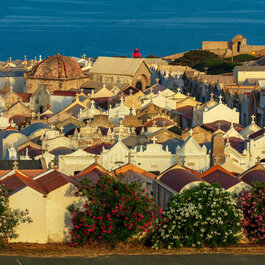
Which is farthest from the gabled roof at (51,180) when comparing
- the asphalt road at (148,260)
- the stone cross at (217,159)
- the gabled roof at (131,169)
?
the stone cross at (217,159)

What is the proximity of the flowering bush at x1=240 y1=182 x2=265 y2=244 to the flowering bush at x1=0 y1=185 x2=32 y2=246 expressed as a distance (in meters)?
8.44

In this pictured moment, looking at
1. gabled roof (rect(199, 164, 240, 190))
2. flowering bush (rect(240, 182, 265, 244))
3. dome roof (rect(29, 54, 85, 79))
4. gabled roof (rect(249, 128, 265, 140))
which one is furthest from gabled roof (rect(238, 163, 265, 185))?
dome roof (rect(29, 54, 85, 79))

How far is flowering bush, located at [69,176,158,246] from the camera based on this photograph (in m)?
35.9

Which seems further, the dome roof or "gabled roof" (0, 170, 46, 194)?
the dome roof

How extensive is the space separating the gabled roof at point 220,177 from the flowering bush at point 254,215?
56.7 inches

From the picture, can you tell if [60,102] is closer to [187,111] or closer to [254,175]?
[187,111]

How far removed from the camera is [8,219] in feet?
120

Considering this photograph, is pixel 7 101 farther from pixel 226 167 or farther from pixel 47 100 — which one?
pixel 226 167

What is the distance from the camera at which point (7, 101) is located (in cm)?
8131

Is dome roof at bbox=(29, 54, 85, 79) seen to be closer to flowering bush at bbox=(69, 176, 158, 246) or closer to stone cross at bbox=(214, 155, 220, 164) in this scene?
stone cross at bbox=(214, 155, 220, 164)

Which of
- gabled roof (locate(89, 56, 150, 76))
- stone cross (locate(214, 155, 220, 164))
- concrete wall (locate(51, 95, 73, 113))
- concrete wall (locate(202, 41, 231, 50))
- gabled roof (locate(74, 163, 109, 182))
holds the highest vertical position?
concrete wall (locate(202, 41, 231, 50))

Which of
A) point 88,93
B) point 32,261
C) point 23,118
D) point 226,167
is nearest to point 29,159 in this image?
point 226,167

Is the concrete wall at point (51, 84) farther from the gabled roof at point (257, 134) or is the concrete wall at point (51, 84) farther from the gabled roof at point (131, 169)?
the gabled roof at point (131, 169)

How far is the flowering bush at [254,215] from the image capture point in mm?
37000
